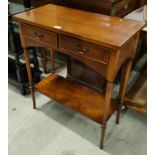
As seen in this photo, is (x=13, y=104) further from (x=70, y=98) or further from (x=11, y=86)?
(x=70, y=98)

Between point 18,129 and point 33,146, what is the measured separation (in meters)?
0.21

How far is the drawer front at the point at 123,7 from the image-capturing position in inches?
60.1

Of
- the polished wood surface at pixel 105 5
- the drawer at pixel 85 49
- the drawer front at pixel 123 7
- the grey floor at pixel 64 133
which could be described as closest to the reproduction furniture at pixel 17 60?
the grey floor at pixel 64 133

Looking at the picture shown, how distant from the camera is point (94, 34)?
1025 mm

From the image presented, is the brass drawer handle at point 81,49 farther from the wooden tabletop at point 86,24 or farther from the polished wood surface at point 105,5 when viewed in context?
the polished wood surface at point 105,5

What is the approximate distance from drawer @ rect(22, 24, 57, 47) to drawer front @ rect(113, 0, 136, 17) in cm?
63

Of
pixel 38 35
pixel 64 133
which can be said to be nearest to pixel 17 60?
pixel 38 35

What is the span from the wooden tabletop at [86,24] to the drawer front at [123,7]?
0.34 meters

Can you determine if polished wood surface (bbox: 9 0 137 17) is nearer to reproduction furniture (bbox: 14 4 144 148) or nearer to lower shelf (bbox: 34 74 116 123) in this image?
reproduction furniture (bbox: 14 4 144 148)

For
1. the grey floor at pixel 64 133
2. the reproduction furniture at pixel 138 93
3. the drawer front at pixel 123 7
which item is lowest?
the grey floor at pixel 64 133

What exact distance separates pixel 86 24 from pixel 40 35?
12.0 inches

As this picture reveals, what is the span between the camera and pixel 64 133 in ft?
4.93

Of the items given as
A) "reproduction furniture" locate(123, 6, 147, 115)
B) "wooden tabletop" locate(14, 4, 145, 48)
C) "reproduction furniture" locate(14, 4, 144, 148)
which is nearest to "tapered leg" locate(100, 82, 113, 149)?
"reproduction furniture" locate(14, 4, 144, 148)
